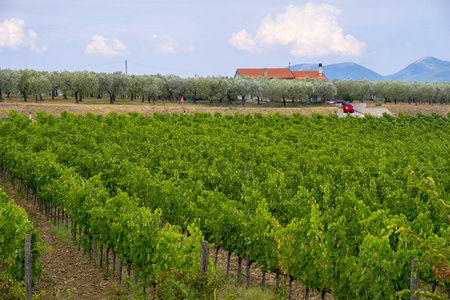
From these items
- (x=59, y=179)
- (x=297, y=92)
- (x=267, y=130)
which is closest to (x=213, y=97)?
(x=297, y=92)

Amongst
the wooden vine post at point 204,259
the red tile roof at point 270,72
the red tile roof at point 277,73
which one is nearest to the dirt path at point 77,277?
the wooden vine post at point 204,259

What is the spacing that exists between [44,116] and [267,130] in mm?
17338

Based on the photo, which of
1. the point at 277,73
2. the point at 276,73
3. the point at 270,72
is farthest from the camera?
the point at 270,72

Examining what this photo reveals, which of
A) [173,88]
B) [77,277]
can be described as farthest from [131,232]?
[173,88]

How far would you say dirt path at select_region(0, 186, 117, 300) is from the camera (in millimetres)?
11109

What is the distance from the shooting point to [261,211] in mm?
11266

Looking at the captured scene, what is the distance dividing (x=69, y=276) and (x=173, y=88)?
251 feet

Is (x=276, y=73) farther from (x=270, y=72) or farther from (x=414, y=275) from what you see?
(x=414, y=275)

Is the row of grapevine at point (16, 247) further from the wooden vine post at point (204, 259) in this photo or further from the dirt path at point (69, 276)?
the wooden vine post at point (204, 259)

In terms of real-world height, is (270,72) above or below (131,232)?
above

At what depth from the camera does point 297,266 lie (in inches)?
400

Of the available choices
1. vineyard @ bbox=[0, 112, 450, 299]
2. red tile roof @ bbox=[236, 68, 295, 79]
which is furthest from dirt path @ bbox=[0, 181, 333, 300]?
red tile roof @ bbox=[236, 68, 295, 79]

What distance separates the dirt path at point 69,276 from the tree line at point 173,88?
214ft

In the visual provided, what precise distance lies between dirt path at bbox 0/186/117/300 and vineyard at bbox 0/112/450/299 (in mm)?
727
